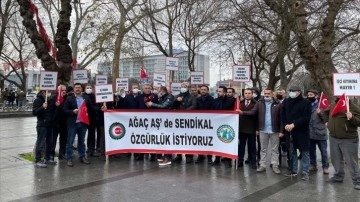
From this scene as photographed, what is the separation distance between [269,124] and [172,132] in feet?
7.65

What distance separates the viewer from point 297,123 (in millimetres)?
8266

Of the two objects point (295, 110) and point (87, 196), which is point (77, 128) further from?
point (295, 110)

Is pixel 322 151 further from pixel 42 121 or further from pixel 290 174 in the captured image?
pixel 42 121

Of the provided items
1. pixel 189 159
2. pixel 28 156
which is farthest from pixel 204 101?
pixel 28 156

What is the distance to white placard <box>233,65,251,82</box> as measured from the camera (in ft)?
35.3

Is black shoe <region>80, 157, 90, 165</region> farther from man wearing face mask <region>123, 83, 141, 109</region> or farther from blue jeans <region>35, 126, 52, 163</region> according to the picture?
man wearing face mask <region>123, 83, 141, 109</region>

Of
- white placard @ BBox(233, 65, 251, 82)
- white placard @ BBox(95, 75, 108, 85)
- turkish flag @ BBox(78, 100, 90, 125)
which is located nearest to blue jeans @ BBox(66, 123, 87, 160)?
turkish flag @ BBox(78, 100, 90, 125)

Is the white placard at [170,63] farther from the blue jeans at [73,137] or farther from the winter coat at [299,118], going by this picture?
the winter coat at [299,118]

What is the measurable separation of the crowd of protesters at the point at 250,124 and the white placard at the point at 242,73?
1.03 metres

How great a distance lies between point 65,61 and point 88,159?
2960 mm

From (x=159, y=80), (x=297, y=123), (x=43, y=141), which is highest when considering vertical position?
(x=159, y=80)

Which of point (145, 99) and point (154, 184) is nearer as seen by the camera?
point (154, 184)

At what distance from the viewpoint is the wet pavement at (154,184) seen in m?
6.86

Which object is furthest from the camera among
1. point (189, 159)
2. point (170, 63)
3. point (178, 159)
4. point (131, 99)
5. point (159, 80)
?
point (170, 63)
